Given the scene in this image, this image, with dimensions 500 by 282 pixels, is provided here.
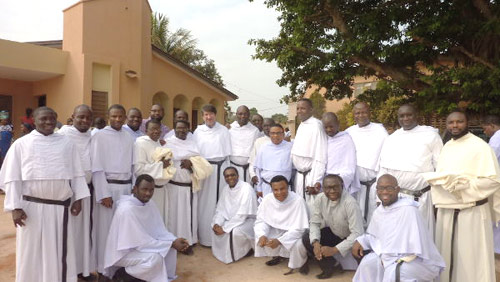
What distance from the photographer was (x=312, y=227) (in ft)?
16.0

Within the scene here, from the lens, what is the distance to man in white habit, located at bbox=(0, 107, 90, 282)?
3.72 meters

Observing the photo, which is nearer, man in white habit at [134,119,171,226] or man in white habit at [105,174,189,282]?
man in white habit at [105,174,189,282]

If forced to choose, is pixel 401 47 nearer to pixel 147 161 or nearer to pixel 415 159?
pixel 415 159

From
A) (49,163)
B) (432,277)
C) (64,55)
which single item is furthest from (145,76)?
(432,277)

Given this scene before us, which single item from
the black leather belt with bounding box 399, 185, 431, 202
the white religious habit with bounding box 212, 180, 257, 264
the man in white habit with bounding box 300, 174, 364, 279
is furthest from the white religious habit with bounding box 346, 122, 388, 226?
the white religious habit with bounding box 212, 180, 257, 264

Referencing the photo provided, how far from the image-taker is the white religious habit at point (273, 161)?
5.85 m

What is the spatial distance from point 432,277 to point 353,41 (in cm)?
729

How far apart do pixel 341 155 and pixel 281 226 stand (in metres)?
1.31

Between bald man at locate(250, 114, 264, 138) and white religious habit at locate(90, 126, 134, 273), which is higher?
bald man at locate(250, 114, 264, 138)

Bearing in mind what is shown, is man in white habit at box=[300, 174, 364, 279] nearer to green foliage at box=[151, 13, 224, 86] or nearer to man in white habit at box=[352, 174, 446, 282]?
man in white habit at box=[352, 174, 446, 282]

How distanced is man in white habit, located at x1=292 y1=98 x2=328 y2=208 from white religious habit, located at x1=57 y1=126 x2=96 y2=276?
2.85m

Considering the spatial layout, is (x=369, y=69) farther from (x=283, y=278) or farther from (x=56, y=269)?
(x=56, y=269)

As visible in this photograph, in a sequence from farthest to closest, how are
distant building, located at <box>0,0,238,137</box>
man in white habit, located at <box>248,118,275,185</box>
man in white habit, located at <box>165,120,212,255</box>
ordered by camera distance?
distant building, located at <box>0,0,238,137</box> < man in white habit, located at <box>248,118,275,185</box> < man in white habit, located at <box>165,120,212,255</box>

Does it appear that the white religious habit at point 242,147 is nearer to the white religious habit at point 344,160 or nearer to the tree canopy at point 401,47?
the white religious habit at point 344,160
